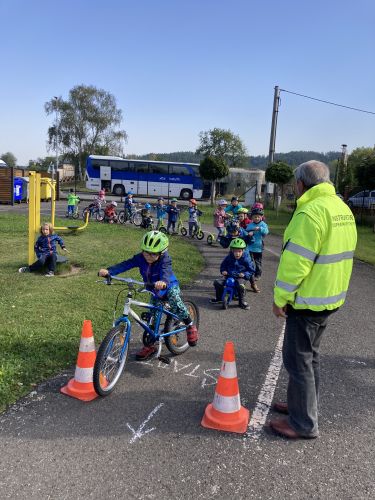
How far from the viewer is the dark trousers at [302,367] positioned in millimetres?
3322

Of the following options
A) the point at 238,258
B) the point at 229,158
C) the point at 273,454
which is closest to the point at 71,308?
the point at 238,258

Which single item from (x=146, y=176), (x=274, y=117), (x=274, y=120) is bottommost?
(x=146, y=176)

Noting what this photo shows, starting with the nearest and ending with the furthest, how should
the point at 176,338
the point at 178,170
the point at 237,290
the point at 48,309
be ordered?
the point at 176,338 → the point at 48,309 → the point at 237,290 → the point at 178,170

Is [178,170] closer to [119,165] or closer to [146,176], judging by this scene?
[146,176]

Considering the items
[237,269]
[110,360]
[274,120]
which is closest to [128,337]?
[110,360]

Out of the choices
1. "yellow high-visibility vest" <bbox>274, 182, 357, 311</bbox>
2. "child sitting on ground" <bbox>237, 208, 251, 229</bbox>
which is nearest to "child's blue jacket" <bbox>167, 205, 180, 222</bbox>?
"child sitting on ground" <bbox>237, 208, 251, 229</bbox>

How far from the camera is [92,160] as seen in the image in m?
40.9

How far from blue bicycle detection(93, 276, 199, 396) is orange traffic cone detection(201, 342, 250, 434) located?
1.03 metres

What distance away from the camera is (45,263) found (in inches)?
364

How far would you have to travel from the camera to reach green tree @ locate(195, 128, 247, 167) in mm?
69375

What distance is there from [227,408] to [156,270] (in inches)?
67.8

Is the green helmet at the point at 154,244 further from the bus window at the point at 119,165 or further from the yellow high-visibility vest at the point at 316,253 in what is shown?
the bus window at the point at 119,165

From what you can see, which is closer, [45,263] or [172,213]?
[45,263]

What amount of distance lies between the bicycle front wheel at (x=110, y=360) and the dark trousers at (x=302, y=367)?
5.26ft
